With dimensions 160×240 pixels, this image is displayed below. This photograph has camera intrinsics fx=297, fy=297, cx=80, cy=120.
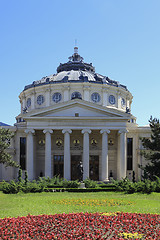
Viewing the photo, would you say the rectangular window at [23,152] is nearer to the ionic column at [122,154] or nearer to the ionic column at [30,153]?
the ionic column at [30,153]

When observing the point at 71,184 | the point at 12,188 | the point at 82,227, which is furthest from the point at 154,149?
the point at 82,227

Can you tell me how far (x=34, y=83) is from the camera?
70312mm

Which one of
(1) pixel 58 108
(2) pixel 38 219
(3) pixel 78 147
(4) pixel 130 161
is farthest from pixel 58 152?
(2) pixel 38 219

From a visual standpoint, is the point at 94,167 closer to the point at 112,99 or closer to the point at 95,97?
the point at 95,97

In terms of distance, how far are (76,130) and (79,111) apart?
5008 millimetres

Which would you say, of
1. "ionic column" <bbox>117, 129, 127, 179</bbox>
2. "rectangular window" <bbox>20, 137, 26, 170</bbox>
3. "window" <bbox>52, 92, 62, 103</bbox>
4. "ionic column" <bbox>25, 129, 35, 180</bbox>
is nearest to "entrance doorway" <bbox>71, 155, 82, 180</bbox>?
"ionic column" <bbox>25, 129, 35, 180</bbox>

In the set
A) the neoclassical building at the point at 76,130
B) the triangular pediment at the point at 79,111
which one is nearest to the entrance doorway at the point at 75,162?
the neoclassical building at the point at 76,130

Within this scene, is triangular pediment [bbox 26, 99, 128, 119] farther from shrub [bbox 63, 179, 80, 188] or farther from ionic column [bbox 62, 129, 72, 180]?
shrub [bbox 63, 179, 80, 188]

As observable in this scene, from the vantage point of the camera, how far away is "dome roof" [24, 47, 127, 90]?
66.4 m

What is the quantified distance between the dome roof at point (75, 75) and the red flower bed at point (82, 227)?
50507 millimetres

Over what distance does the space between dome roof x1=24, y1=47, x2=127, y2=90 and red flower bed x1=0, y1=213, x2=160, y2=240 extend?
5051cm

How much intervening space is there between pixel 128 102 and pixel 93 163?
21.0 metres

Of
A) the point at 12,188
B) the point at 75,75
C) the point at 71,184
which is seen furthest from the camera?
the point at 75,75

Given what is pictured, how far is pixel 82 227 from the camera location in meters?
14.8
